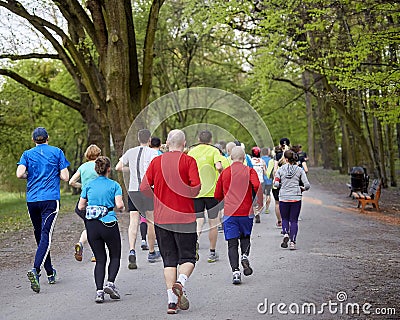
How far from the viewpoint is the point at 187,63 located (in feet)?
149

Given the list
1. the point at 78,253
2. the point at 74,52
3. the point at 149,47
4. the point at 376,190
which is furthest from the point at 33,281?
the point at 74,52

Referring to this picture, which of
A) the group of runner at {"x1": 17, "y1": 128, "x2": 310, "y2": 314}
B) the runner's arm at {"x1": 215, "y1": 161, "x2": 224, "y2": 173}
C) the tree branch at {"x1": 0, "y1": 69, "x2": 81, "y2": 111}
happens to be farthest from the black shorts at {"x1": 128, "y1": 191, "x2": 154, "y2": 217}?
the tree branch at {"x1": 0, "y1": 69, "x2": 81, "y2": 111}

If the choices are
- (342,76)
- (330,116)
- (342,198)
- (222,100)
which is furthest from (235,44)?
(342,76)

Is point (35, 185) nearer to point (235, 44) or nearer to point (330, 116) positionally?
point (235, 44)

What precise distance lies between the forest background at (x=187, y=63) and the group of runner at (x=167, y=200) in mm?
7596

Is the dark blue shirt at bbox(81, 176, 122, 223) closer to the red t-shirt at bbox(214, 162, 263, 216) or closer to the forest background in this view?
the red t-shirt at bbox(214, 162, 263, 216)

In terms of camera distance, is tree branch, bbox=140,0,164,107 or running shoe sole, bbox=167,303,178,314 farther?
tree branch, bbox=140,0,164,107

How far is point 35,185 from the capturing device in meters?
9.28

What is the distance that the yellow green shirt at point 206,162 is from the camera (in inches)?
450

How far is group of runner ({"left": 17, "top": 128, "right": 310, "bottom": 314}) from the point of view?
782cm

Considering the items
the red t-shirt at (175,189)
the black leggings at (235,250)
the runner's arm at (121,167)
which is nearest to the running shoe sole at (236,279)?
the black leggings at (235,250)

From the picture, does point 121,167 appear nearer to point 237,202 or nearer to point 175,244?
point 237,202

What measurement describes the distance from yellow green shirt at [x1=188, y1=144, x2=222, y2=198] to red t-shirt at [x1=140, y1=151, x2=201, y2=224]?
11.4 ft

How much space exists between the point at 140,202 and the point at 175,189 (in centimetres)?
347
